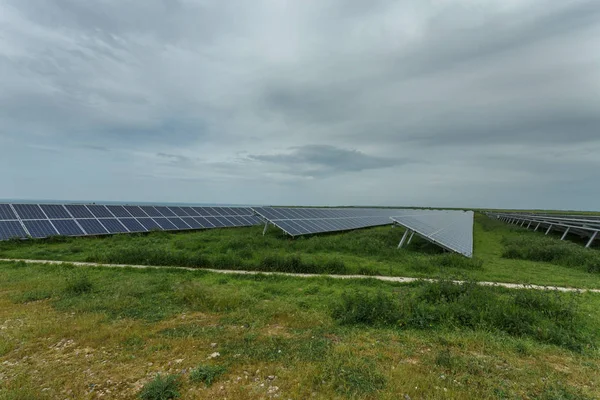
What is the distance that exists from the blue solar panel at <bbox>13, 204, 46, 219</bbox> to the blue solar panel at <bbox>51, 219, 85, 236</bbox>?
150cm

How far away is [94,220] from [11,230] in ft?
18.3

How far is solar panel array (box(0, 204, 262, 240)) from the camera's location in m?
20.9

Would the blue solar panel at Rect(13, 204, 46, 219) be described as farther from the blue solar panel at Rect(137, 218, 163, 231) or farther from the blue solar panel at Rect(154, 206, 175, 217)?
the blue solar panel at Rect(154, 206, 175, 217)

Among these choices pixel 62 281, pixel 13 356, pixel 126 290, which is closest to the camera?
pixel 13 356

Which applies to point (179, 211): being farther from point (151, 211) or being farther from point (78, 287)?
point (78, 287)

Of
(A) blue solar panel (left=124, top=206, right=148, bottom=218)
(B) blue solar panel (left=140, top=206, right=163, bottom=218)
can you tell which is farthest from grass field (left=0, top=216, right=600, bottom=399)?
(B) blue solar panel (left=140, top=206, right=163, bottom=218)

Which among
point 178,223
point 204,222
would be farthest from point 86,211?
point 204,222

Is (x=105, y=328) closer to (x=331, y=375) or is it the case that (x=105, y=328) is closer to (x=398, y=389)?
(x=331, y=375)

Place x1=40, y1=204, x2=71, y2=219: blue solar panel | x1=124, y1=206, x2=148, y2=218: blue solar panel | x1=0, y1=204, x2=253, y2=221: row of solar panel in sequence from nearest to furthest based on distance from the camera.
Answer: x1=0, y1=204, x2=253, y2=221: row of solar panel < x1=40, y1=204, x2=71, y2=219: blue solar panel < x1=124, y1=206, x2=148, y2=218: blue solar panel

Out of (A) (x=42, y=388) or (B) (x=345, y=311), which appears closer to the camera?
(A) (x=42, y=388)

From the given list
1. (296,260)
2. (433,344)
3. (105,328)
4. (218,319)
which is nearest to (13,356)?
(105,328)

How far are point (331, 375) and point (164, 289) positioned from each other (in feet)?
24.3

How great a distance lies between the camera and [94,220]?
24.9 meters

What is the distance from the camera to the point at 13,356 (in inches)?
223
